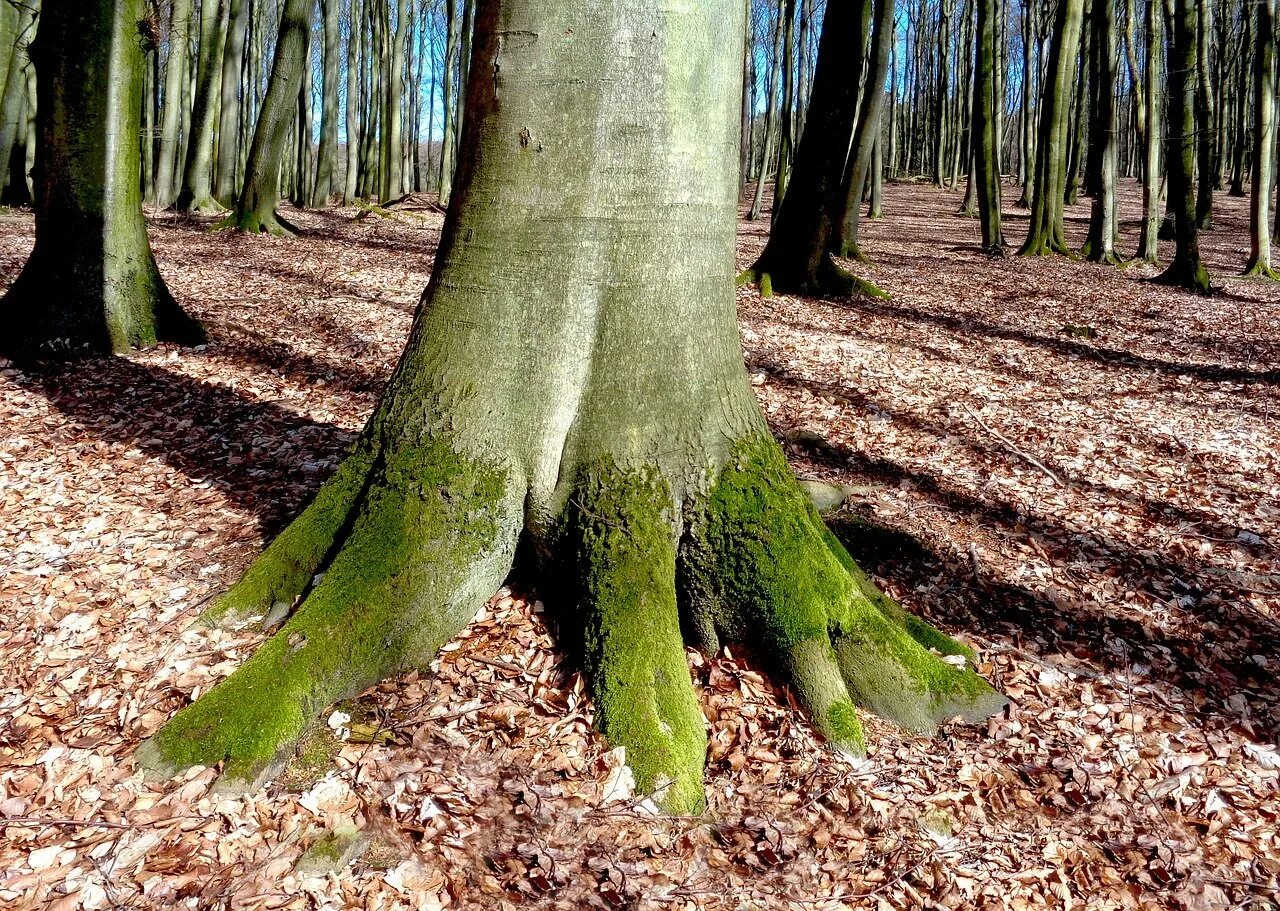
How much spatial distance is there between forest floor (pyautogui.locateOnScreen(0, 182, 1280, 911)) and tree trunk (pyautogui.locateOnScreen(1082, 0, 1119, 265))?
10.3m

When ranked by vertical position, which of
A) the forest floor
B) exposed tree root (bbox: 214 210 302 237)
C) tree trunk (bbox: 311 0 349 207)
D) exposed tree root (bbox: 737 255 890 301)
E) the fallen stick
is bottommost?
the forest floor

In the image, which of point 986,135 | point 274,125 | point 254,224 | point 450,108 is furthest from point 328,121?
point 986,135

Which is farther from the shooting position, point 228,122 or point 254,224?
point 228,122

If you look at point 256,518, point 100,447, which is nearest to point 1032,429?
point 256,518

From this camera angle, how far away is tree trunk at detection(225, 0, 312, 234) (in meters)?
14.0

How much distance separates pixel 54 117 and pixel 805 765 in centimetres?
788

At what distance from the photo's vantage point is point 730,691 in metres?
3.37

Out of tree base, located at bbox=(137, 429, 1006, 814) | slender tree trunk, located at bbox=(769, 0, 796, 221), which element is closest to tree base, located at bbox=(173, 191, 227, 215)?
slender tree trunk, located at bbox=(769, 0, 796, 221)

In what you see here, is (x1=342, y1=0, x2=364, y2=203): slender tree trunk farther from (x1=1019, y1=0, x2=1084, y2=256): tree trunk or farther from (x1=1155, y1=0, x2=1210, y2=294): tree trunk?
(x1=1155, y1=0, x2=1210, y2=294): tree trunk

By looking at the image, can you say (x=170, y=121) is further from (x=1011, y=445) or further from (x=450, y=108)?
(x=1011, y=445)

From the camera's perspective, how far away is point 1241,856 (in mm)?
2953

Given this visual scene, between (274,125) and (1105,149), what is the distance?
1508 centimetres

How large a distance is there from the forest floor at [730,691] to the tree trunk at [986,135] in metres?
10.0

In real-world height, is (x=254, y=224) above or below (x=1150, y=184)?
below
